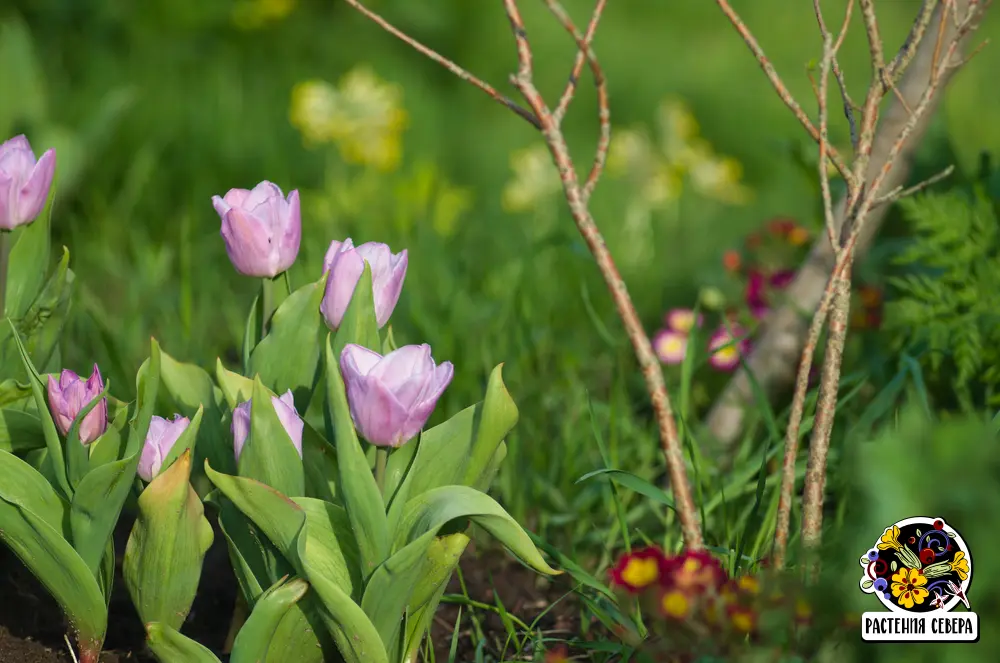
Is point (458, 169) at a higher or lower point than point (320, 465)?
lower

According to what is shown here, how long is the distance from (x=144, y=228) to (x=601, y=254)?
1.82m

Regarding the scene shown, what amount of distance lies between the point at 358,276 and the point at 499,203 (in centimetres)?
214

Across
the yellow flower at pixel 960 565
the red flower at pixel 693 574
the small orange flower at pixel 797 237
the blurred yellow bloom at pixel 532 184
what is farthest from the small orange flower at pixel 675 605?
the blurred yellow bloom at pixel 532 184

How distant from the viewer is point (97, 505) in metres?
1.21

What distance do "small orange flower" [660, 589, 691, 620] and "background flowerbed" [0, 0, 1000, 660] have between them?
6.7 inches

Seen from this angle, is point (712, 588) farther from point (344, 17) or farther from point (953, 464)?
point (344, 17)

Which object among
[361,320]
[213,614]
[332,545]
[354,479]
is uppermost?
[361,320]

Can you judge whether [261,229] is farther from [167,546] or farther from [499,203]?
[499,203]

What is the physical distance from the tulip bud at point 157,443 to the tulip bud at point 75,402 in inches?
2.3

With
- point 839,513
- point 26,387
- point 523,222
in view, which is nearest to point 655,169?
point 523,222

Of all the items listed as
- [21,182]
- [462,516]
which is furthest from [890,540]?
[21,182]

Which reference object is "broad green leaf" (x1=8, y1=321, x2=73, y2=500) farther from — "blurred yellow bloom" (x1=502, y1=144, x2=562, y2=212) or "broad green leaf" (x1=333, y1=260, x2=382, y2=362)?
"blurred yellow bloom" (x1=502, y1=144, x2=562, y2=212)

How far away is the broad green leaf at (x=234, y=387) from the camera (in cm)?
128

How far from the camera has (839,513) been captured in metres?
1.65
